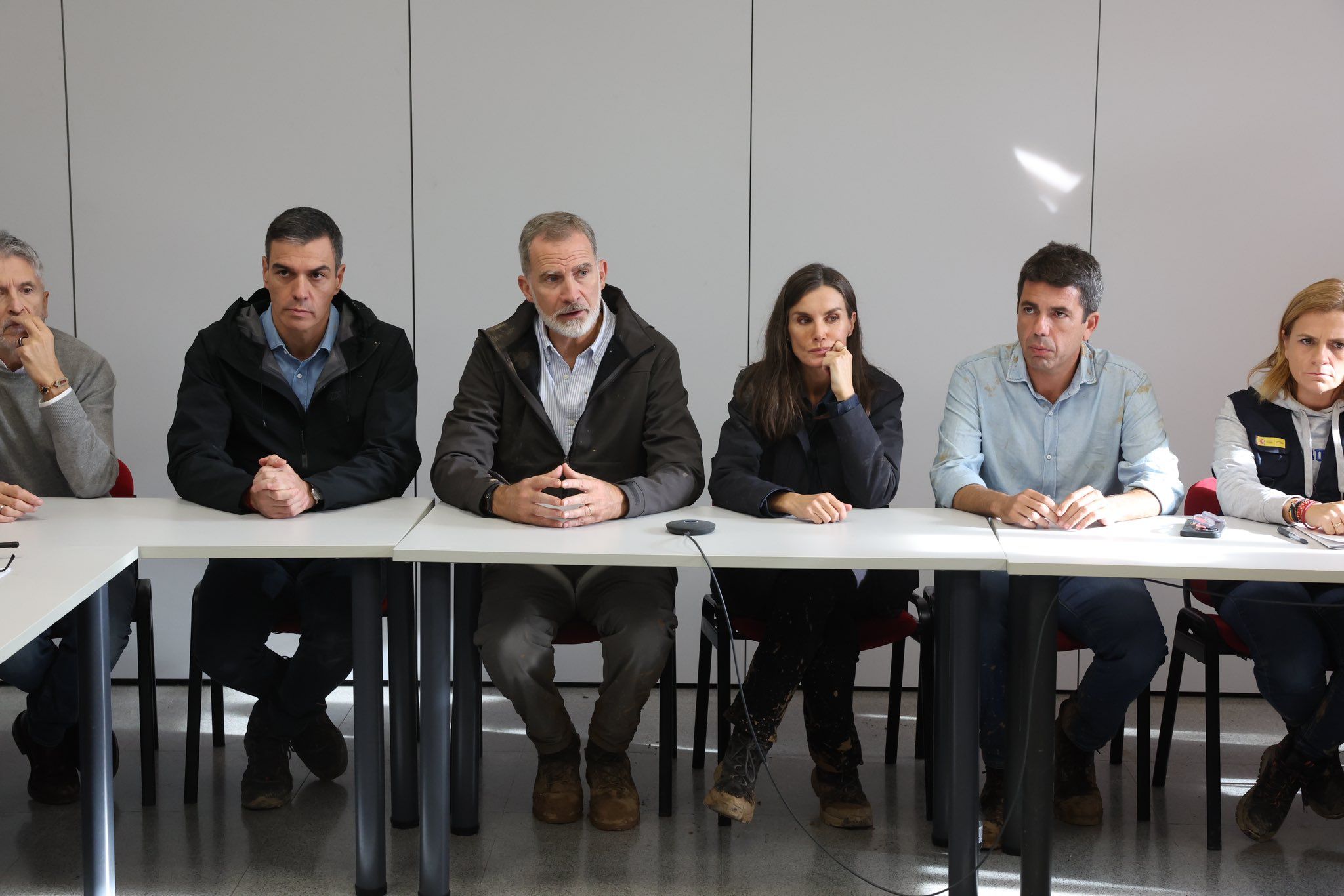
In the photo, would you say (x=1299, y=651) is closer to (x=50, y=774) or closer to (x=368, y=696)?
(x=368, y=696)

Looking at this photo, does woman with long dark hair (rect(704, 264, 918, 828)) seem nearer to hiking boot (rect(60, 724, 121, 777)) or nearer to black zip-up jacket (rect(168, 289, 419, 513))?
black zip-up jacket (rect(168, 289, 419, 513))

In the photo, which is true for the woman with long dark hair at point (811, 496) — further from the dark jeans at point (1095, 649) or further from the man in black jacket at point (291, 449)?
the man in black jacket at point (291, 449)

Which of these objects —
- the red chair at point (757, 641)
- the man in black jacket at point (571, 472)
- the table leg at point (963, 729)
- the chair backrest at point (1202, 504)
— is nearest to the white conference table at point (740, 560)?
the table leg at point (963, 729)

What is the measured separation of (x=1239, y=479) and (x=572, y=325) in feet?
5.32

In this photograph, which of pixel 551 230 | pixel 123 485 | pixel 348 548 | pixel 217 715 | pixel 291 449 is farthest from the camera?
pixel 217 715

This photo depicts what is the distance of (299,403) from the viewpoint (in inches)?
117

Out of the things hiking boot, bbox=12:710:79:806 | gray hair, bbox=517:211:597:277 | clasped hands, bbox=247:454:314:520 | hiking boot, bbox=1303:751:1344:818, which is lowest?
hiking boot, bbox=12:710:79:806

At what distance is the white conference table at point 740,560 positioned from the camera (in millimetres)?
2258

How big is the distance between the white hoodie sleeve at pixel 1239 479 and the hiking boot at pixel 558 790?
166 centimetres

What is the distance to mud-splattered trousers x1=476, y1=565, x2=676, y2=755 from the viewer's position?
2.66m

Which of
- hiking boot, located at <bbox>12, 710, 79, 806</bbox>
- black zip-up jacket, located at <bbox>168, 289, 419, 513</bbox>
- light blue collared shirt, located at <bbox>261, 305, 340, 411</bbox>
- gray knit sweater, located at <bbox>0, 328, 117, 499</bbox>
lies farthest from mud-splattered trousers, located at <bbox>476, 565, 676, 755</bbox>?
hiking boot, located at <bbox>12, 710, 79, 806</bbox>

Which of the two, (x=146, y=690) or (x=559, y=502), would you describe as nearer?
(x=559, y=502)

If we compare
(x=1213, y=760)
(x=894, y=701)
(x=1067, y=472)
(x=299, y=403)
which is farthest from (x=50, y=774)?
(x=1213, y=760)

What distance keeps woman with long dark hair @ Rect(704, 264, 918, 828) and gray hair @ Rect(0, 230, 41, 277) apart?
1.78 metres
